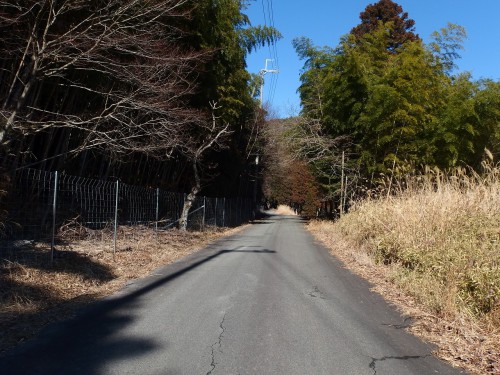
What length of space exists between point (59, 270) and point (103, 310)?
221 cm

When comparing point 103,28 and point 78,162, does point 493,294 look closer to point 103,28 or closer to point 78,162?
point 103,28

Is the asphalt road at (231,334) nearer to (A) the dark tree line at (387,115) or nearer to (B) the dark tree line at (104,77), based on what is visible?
(B) the dark tree line at (104,77)

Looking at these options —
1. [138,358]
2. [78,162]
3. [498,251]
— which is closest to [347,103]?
[78,162]

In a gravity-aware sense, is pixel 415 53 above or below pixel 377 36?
below

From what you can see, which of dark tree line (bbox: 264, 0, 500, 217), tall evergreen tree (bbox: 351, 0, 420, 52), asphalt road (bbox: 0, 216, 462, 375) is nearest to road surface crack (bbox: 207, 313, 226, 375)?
asphalt road (bbox: 0, 216, 462, 375)

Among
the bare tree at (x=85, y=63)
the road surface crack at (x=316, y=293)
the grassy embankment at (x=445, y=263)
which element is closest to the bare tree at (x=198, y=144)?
the bare tree at (x=85, y=63)

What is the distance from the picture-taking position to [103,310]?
652 centimetres

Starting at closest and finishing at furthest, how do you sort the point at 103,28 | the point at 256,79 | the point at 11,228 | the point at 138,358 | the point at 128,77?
the point at 138,358, the point at 11,228, the point at 103,28, the point at 128,77, the point at 256,79

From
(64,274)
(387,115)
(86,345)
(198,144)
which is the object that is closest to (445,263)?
(86,345)

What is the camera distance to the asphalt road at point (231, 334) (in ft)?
14.7

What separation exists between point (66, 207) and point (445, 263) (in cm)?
852

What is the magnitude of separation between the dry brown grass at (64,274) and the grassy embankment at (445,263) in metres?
4.68

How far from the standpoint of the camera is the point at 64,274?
8.15 m

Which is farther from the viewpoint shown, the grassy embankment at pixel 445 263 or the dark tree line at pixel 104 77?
the dark tree line at pixel 104 77
